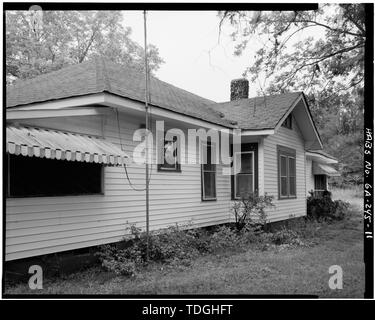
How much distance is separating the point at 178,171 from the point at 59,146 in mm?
4250

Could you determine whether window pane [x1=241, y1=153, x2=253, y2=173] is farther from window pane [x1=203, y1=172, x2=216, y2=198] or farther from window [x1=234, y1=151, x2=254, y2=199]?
window pane [x1=203, y1=172, x2=216, y2=198]

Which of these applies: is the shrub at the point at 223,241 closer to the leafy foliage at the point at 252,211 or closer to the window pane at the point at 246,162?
the leafy foliage at the point at 252,211

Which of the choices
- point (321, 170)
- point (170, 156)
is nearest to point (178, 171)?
point (170, 156)

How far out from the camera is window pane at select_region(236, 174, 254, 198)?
11.0 meters

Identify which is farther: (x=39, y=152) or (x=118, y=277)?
(x=118, y=277)

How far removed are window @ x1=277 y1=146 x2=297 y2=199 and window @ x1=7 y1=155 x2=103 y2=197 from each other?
22.7 ft

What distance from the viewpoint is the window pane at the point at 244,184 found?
11016mm

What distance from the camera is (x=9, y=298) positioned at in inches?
168

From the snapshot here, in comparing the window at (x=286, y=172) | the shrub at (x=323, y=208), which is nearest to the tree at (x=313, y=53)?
the window at (x=286, y=172)

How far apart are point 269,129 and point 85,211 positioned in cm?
575

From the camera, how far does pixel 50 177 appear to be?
20.2 ft

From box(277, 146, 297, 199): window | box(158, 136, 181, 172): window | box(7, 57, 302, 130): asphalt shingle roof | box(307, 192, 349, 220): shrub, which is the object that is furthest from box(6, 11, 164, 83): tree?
box(307, 192, 349, 220): shrub

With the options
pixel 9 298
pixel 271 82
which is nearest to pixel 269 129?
pixel 271 82
